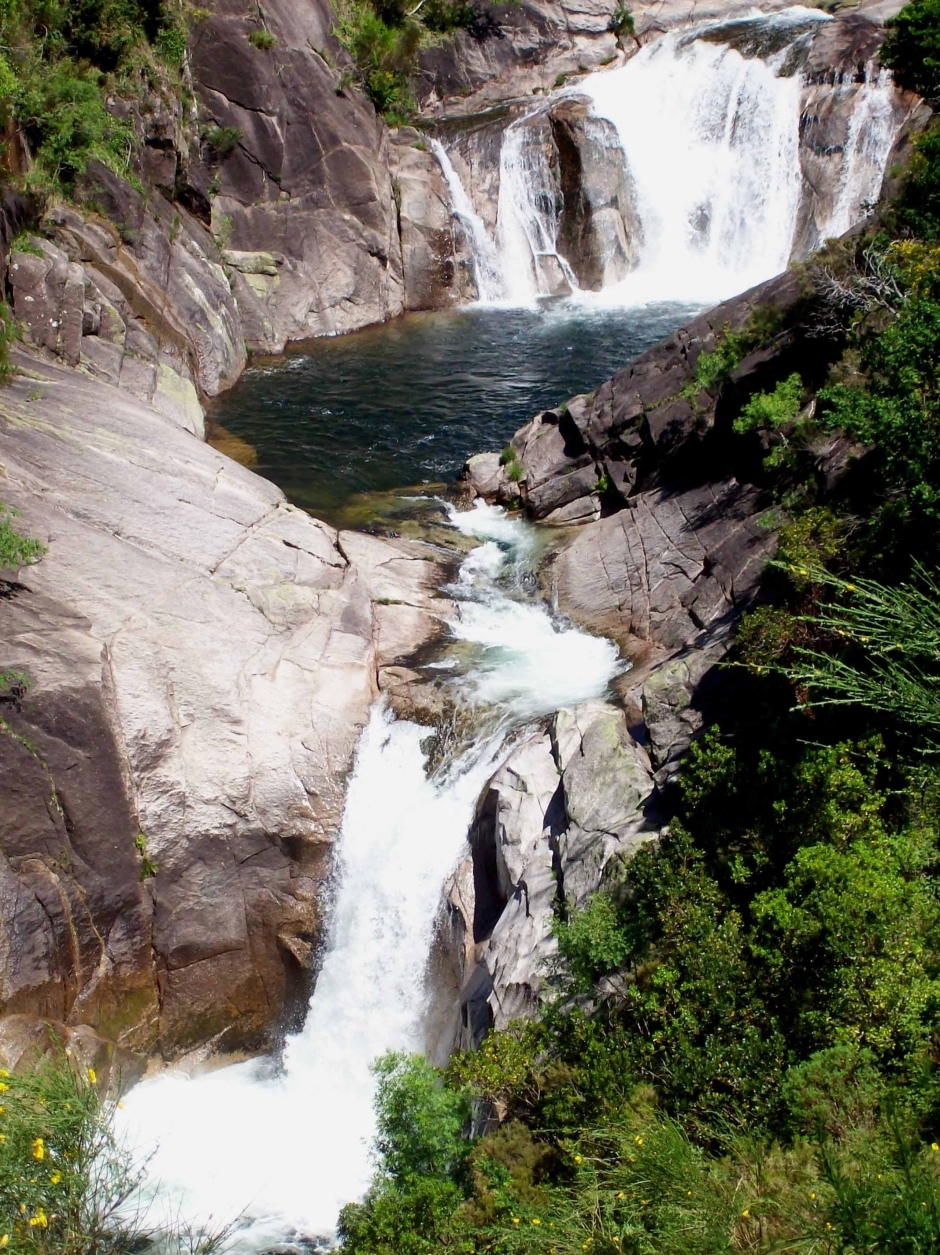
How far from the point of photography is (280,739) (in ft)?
44.3

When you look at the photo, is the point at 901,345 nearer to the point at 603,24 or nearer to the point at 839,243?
the point at 839,243

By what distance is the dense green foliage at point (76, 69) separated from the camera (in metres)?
22.0

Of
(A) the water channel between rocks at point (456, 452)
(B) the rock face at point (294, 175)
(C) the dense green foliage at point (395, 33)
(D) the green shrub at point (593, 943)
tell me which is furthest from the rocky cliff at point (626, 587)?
(C) the dense green foliage at point (395, 33)

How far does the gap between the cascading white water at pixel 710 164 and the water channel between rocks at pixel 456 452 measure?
0.07m

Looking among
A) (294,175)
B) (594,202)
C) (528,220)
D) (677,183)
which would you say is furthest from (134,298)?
(677,183)

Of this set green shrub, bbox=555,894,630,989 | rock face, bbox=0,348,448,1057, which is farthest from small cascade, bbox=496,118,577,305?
green shrub, bbox=555,894,630,989

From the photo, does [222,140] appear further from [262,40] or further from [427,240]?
[427,240]

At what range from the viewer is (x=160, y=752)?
12.7 m

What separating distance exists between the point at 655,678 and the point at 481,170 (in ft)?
89.0

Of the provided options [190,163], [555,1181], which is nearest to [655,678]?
[555,1181]

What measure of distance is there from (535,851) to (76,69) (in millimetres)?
23733

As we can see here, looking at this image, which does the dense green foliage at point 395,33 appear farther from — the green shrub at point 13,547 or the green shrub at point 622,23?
the green shrub at point 13,547

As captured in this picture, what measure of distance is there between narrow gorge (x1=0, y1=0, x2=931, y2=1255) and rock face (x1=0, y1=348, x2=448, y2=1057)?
0.04 m

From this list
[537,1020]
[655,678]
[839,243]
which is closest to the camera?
[537,1020]
